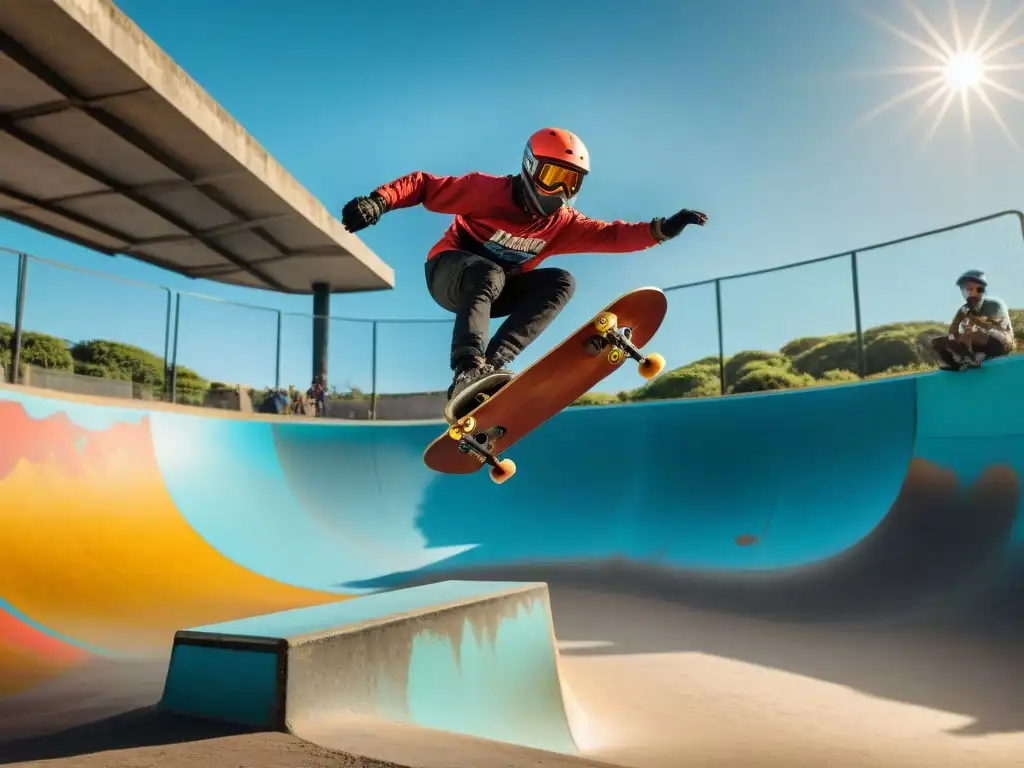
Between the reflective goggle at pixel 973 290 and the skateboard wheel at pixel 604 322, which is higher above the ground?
the reflective goggle at pixel 973 290

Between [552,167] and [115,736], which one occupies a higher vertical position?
[552,167]

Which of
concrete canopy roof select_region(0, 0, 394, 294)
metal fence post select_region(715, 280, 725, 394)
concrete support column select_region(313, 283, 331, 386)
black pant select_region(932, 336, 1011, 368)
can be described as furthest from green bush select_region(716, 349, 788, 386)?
concrete canopy roof select_region(0, 0, 394, 294)

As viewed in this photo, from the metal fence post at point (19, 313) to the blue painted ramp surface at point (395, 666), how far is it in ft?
23.7

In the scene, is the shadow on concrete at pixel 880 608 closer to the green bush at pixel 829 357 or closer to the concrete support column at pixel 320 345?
the green bush at pixel 829 357

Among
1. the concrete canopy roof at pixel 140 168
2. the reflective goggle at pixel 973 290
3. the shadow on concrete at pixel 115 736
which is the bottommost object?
the shadow on concrete at pixel 115 736

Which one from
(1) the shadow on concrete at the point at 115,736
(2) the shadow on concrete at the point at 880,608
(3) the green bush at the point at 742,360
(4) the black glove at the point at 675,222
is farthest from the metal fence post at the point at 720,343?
(1) the shadow on concrete at the point at 115,736

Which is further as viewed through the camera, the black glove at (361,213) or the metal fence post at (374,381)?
the metal fence post at (374,381)

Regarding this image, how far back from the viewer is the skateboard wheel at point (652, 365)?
4.27 metres

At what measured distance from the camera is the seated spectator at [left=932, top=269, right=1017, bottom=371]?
7656 millimetres

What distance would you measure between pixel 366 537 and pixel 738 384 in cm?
641

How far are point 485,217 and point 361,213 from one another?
0.91 metres

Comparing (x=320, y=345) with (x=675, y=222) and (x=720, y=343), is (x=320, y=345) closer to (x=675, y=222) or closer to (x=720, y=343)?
(x=720, y=343)

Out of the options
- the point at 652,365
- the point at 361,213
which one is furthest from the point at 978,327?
the point at 361,213

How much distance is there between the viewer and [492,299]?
443cm
